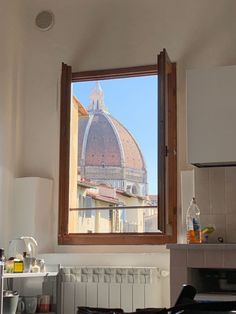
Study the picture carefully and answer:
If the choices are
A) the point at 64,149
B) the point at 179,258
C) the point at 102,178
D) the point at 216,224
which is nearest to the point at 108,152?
the point at 102,178

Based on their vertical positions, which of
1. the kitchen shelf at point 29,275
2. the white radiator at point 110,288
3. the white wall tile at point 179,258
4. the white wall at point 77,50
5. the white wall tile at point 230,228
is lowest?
the white radiator at point 110,288

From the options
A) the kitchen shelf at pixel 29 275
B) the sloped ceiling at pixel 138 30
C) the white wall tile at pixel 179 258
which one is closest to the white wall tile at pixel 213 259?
the white wall tile at pixel 179 258

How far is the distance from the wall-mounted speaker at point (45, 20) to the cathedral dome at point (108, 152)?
2.49 ft

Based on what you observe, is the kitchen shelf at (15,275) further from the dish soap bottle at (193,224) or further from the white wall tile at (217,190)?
the white wall tile at (217,190)

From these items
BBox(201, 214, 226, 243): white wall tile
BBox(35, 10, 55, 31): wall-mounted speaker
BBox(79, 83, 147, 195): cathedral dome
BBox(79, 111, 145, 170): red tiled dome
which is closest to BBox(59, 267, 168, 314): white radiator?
BBox(201, 214, 226, 243): white wall tile

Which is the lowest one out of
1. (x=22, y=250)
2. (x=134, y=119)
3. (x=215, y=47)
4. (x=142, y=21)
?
(x=22, y=250)

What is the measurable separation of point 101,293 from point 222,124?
1.64m

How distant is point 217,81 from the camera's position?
389 cm

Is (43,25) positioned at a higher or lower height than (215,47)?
higher

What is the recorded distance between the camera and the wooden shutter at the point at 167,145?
3.92 meters

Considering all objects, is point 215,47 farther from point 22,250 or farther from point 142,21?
point 22,250

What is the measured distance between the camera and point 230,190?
154 inches

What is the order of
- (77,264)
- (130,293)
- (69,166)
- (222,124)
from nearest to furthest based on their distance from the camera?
(222,124) < (130,293) < (77,264) < (69,166)

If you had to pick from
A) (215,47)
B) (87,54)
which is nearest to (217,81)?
(215,47)
